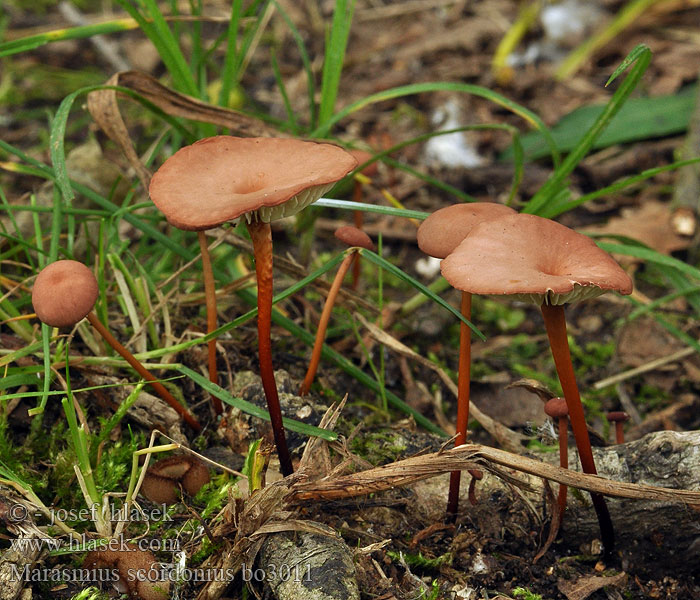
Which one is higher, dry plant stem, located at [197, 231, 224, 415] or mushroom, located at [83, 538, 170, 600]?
dry plant stem, located at [197, 231, 224, 415]

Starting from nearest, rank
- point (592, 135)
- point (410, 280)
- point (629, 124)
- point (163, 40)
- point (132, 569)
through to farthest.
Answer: point (132, 569) < point (410, 280) < point (592, 135) < point (163, 40) < point (629, 124)

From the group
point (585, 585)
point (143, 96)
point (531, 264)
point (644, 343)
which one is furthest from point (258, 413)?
point (644, 343)

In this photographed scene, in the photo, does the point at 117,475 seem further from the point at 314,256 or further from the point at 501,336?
the point at 501,336

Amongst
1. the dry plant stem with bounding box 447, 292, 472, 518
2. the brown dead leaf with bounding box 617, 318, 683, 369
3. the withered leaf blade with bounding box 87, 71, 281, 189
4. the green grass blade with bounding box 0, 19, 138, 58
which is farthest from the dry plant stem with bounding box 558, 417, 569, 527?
the green grass blade with bounding box 0, 19, 138, 58

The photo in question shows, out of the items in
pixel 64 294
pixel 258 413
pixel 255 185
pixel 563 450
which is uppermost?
pixel 255 185

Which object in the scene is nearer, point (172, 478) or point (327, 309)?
point (172, 478)

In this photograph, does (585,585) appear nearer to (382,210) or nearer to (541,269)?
(541,269)

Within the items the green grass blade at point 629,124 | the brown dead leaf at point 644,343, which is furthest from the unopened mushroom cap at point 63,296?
the green grass blade at point 629,124

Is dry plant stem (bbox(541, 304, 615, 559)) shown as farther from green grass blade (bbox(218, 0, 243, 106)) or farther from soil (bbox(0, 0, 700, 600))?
green grass blade (bbox(218, 0, 243, 106))
